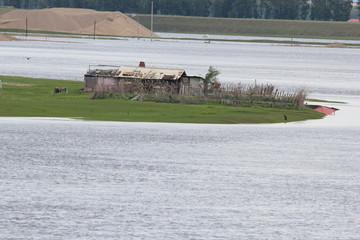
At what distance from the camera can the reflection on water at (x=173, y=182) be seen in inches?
1217

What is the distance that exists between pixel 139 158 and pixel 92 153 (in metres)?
2.78

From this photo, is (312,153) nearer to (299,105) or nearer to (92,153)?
(92,153)

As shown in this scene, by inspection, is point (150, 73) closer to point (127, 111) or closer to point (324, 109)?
point (127, 111)

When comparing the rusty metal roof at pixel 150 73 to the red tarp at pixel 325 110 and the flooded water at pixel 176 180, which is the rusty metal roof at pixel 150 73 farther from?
the flooded water at pixel 176 180

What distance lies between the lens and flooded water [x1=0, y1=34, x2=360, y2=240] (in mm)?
30953

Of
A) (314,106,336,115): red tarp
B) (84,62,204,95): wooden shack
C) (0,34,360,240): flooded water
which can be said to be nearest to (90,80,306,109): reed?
(84,62,204,95): wooden shack

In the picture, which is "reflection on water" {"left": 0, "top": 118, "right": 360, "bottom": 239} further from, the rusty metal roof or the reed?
the rusty metal roof

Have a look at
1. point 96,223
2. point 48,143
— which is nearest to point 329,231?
point 96,223

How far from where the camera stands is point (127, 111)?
A: 6625 cm

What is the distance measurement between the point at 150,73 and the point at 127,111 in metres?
12.1

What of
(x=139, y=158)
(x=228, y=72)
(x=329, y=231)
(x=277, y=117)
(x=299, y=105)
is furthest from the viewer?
(x=228, y=72)

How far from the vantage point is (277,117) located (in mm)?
67688

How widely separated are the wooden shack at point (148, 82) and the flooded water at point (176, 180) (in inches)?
554

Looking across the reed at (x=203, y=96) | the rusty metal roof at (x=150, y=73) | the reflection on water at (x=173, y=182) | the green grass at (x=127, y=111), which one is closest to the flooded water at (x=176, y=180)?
the reflection on water at (x=173, y=182)
